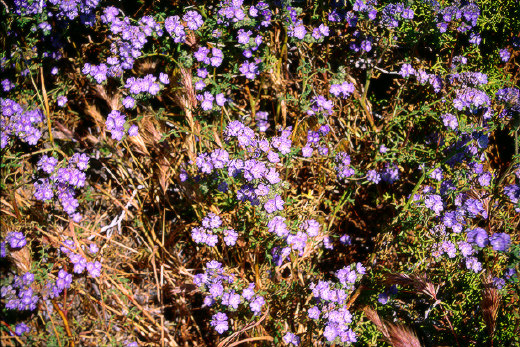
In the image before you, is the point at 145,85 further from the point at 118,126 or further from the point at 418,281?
the point at 418,281

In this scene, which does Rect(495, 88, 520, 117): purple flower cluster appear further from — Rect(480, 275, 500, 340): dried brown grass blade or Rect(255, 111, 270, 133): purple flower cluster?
Rect(255, 111, 270, 133): purple flower cluster

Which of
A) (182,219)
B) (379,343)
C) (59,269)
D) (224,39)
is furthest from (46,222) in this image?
(379,343)

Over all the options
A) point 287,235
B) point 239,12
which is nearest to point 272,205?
point 287,235

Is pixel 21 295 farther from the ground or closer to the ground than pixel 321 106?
closer to the ground

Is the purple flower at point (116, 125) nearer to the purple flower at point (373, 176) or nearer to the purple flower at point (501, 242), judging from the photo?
the purple flower at point (373, 176)

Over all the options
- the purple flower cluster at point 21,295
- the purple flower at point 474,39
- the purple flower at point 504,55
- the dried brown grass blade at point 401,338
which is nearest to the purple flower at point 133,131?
the purple flower cluster at point 21,295

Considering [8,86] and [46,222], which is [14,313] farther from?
[8,86]

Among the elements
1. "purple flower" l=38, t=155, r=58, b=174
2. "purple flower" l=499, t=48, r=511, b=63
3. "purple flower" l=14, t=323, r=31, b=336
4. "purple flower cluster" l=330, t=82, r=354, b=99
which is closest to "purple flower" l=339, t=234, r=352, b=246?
"purple flower cluster" l=330, t=82, r=354, b=99
